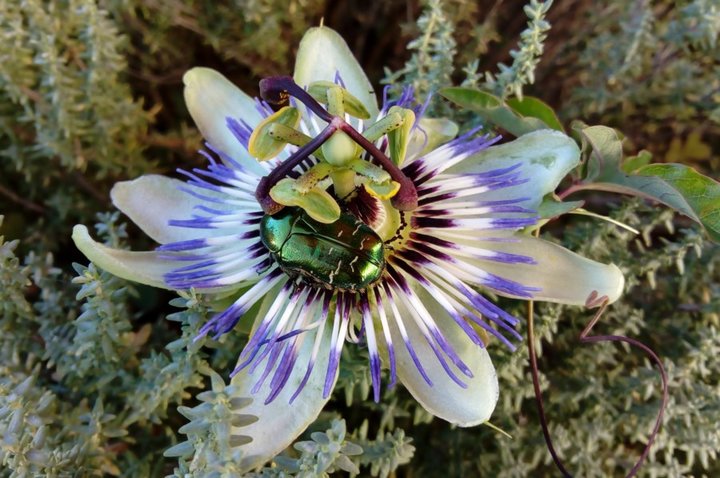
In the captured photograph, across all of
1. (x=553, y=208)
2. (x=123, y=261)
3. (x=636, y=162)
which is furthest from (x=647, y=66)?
(x=123, y=261)

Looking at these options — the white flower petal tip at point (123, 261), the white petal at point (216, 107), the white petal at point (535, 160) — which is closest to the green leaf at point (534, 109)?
the white petal at point (535, 160)

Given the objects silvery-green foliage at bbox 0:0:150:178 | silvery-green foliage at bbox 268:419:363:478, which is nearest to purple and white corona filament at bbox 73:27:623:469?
silvery-green foliage at bbox 268:419:363:478

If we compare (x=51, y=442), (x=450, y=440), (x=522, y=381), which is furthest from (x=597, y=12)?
(x=51, y=442)

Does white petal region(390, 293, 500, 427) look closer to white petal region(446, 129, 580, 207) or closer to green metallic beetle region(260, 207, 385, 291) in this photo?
green metallic beetle region(260, 207, 385, 291)

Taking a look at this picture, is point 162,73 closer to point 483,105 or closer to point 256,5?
point 256,5

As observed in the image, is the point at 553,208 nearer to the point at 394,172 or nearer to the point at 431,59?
the point at 394,172
